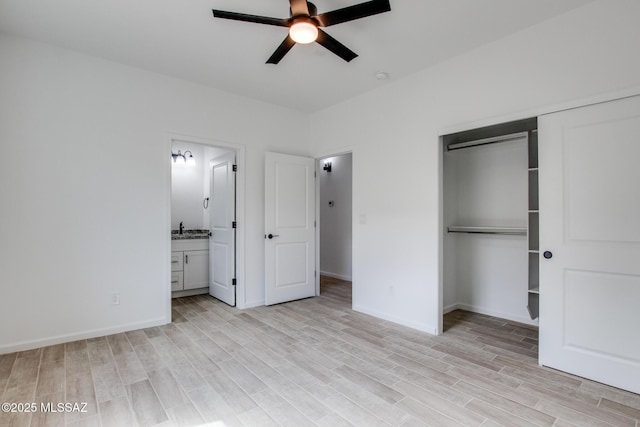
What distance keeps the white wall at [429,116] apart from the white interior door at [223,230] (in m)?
1.46

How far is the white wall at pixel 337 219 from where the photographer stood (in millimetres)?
6141

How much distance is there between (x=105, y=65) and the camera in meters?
3.33

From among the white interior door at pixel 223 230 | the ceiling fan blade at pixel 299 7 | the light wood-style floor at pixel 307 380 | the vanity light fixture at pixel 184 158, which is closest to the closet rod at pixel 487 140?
the light wood-style floor at pixel 307 380

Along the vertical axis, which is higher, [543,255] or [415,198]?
[415,198]

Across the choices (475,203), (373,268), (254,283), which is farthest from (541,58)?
(254,283)

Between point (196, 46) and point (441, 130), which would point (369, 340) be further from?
point (196, 46)

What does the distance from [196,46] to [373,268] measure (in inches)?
123

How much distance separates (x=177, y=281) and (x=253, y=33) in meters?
3.71

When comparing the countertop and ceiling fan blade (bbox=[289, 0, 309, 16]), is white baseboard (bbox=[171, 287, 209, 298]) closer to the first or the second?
the countertop

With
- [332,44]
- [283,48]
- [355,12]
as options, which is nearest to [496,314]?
[332,44]

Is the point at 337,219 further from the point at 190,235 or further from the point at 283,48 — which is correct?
the point at 283,48

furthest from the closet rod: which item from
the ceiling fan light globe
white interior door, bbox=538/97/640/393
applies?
the ceiling fan light globe

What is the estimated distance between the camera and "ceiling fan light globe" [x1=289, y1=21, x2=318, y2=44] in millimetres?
2154

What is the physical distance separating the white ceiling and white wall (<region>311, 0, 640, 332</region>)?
0.18 meters
